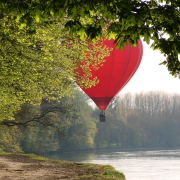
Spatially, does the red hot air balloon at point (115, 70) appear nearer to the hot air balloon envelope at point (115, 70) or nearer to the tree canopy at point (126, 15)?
the hot air balloon envelope at point (115, 70)

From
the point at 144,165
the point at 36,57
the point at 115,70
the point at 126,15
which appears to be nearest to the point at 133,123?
the point at 144,165

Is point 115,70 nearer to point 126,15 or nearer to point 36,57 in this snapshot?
point 36,57

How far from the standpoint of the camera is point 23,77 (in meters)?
12.3

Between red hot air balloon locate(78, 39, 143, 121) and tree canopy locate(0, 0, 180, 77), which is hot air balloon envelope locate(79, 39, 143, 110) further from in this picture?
tree canopy locate(0, 0, 180, 77)

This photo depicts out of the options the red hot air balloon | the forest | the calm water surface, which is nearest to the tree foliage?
the red hot air balloon

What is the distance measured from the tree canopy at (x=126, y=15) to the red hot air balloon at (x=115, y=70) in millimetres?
12074

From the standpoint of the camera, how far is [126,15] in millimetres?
5293

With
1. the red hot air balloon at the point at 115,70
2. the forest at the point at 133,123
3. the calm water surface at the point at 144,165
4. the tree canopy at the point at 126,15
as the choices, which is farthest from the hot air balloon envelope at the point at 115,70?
the forest at the point at 133,123

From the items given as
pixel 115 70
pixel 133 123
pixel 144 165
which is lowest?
pixel 144 165

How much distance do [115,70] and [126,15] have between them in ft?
44.0

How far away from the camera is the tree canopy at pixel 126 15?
5.21m

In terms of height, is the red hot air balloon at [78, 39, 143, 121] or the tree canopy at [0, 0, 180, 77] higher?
the red hot air balloon at [78, 39, 143, 121]

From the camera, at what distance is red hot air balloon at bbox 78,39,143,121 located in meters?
18.4

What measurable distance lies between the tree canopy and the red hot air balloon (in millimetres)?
12074
